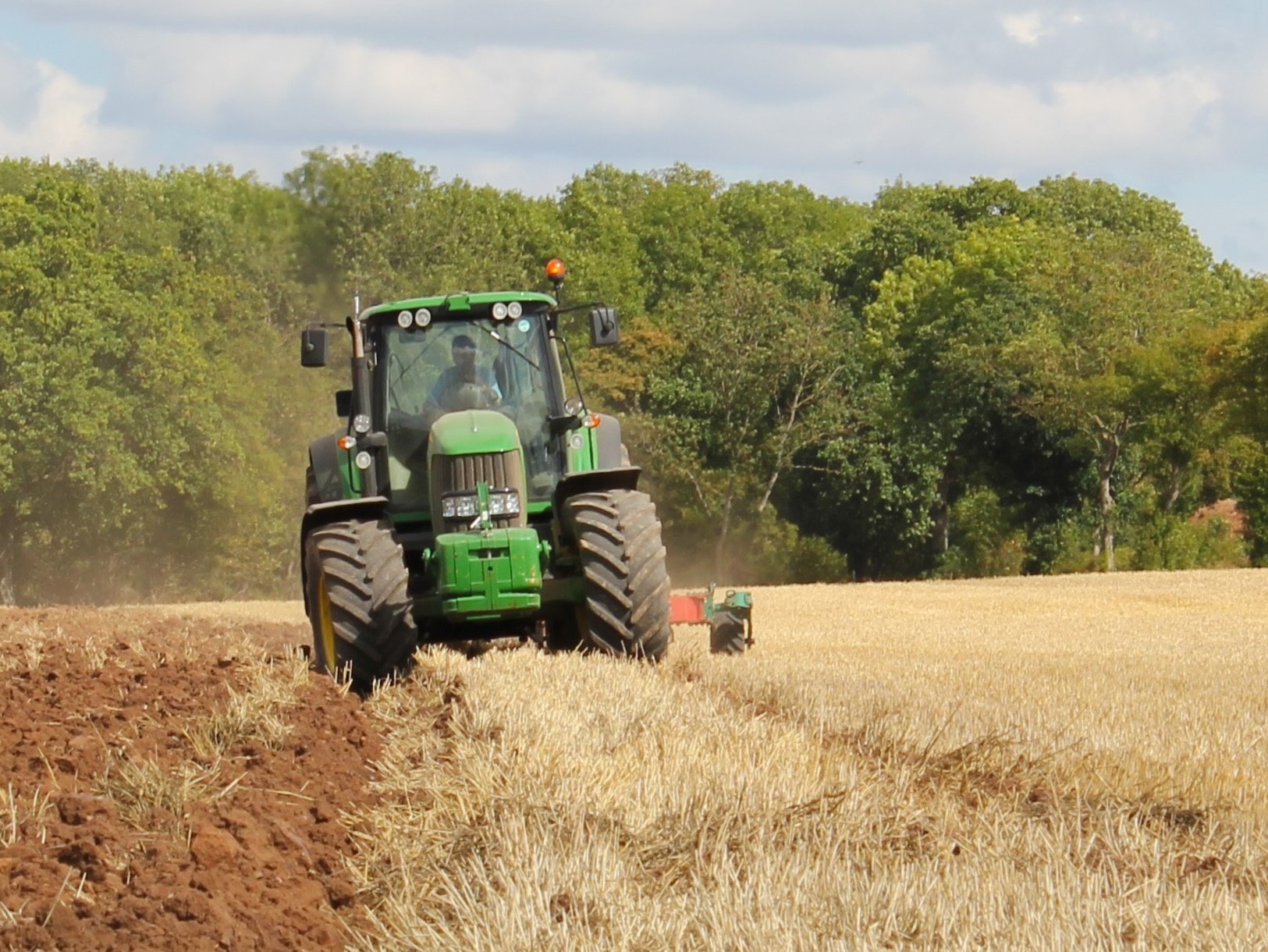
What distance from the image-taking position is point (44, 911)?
15.5ft

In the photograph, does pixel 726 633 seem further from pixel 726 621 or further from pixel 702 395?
pixel 702 395

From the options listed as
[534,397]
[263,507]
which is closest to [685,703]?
[534,397]

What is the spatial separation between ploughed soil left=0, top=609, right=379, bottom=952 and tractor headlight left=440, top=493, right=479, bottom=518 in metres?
1.38

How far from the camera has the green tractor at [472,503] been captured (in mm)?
10258

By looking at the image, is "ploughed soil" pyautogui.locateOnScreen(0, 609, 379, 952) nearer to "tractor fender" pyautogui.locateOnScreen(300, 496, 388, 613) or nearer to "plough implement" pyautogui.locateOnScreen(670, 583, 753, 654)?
"tractor fender" pyautogui.locateOnScreen(300, 496, 388, 613)

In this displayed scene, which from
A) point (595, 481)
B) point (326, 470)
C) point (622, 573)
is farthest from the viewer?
point (326, 470)

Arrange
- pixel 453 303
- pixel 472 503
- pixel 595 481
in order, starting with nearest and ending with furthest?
1. pixel 472 503
2. pixel 595 481
3. pixel 453 303

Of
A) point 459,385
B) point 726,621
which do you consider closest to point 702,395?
point 726,621

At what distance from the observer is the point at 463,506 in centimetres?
1066

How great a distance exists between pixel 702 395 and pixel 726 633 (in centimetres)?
3337

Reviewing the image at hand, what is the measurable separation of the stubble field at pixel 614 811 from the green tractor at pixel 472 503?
0.37 metres

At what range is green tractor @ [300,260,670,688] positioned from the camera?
10258 mm

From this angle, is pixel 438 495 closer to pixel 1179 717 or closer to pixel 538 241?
pixel 1179 717

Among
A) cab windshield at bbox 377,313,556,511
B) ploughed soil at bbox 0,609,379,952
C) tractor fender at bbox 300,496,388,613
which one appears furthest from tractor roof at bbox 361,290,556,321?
ploughed soil at bbox 0,609,379,952
